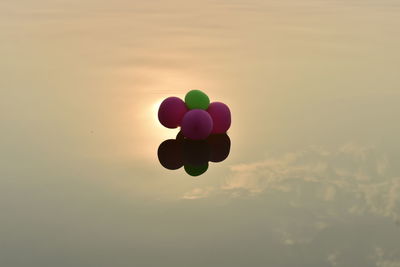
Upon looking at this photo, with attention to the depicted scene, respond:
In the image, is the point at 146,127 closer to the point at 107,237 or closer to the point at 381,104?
the point at 107,237

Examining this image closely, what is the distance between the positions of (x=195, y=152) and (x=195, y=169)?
30 centimetres

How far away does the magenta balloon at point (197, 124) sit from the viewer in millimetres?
6066

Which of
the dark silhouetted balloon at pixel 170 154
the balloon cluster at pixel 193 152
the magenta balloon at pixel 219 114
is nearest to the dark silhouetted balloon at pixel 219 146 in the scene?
the balloon cluster at pixel 193 152

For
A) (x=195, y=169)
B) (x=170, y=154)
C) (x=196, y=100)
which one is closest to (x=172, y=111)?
(x=196, y=100)

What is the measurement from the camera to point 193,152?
20.2 feet

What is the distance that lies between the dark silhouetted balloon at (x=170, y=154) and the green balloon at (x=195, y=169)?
0.28 ft

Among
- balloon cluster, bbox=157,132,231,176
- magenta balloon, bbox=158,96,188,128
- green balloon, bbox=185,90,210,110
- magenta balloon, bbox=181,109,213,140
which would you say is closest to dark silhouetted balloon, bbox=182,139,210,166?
balloon cluster, bbox=157,132,231,176

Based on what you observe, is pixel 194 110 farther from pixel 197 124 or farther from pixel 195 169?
pixel 195 169

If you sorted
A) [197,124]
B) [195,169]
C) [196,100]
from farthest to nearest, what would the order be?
[196,100] → [197,124] → [195,169]

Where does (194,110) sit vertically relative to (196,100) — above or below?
below

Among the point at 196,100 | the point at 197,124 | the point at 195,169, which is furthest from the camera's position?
the point at 196,100

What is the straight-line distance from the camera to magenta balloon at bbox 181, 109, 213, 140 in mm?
6066

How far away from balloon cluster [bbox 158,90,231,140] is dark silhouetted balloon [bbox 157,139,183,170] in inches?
5.9

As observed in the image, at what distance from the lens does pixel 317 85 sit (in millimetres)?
8117
